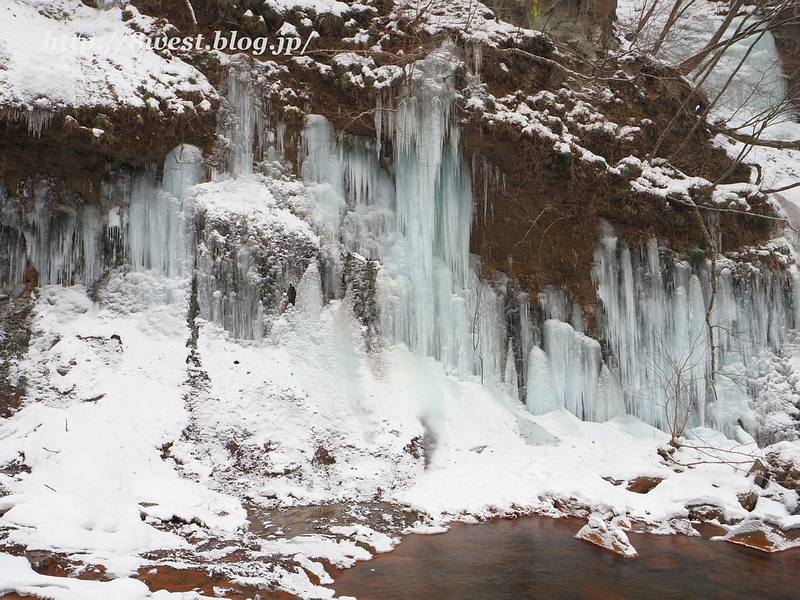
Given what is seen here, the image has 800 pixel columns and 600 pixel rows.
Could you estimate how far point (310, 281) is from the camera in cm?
990

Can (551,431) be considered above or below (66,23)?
below

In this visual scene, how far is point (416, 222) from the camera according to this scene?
10570 mm

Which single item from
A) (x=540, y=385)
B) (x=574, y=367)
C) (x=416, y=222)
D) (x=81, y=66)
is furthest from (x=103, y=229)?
(x=574, y=367)

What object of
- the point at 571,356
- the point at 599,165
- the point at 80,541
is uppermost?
the point at 599,165

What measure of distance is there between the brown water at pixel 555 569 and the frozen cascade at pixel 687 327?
4.29 metres

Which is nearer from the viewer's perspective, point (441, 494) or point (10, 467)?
point (10, 467)

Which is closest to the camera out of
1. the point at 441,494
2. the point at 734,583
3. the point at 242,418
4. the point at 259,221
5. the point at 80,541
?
the point at 80,541

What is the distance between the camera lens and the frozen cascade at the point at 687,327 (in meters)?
10.8

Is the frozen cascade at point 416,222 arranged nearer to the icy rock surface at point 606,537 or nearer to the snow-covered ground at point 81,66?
the snow-covered ground at point 81,66

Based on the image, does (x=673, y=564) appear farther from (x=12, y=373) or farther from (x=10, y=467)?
(x=12, y=373)

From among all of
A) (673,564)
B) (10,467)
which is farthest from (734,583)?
(10,467)

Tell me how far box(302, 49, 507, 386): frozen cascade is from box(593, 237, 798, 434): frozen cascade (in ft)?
7.71

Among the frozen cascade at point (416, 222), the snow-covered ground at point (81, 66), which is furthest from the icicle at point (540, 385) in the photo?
the snow-covered ground at point (81, 66)

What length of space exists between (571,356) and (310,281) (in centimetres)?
495
